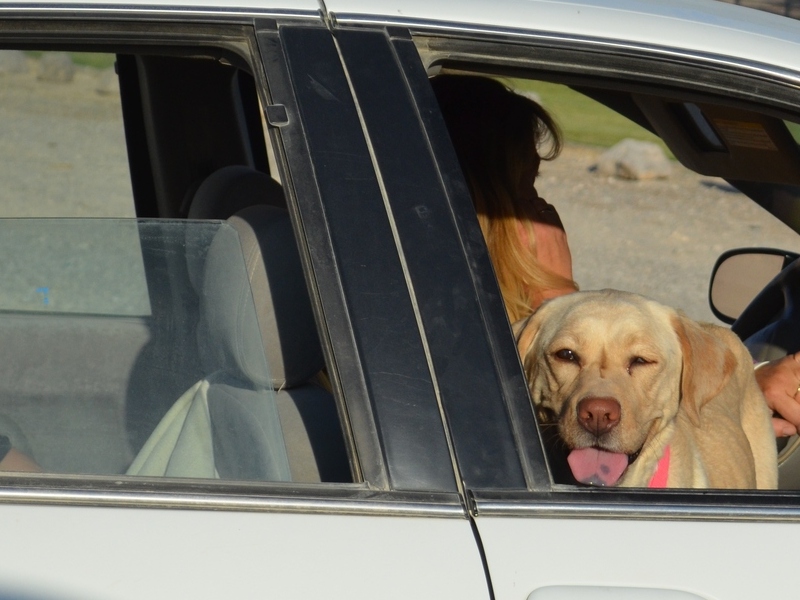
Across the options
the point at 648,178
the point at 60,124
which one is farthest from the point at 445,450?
the point at 60,124

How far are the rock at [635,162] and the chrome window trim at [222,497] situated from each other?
10706 mm

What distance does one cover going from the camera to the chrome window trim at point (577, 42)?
1697mm

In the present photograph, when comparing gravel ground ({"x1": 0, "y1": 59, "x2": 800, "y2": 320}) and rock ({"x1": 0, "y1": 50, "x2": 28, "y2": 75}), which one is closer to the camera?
gravel ground ({"x1": 0, "y1": 59, "x2": 800, "y2": 320})

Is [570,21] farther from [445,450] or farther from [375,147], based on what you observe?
[445,450]

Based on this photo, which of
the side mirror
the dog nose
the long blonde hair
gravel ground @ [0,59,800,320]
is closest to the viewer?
the dog nose

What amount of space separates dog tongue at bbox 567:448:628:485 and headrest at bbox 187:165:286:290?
0.93 metres

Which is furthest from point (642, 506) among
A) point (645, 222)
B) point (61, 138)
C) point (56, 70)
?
point (56, 70)

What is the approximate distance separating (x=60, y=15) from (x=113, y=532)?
0.82 meters

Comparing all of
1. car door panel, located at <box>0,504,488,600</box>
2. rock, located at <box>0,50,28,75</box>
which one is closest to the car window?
car door panel, located at <box>0,504,488,600</box>

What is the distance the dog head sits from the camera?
88.0 inches

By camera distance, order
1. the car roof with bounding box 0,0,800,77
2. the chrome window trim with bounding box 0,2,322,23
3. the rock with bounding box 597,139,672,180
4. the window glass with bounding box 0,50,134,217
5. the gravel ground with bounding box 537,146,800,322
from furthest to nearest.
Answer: the rock with bounding box 597,139,672,180, the window glass with bounding box 0,50,134,217, the gravel ground with bounding box 537,146,800,322, the car roof with bounding box 0,0,800,77, the chrome window trim with bounding box 0,2,322,23

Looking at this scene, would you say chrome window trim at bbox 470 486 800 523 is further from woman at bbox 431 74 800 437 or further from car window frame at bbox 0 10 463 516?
woman at bbox 431 74 800 437

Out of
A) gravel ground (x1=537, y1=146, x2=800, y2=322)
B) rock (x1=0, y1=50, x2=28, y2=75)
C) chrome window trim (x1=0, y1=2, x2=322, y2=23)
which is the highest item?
rock (x1=0, y1=50, x2=28, y2=75)

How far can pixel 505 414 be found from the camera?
1.49m
